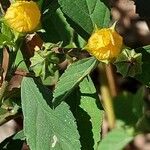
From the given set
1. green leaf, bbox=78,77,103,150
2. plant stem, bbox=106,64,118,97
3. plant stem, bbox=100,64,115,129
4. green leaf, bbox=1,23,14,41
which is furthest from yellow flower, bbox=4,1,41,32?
plant stem, bbox=106,64,118,97

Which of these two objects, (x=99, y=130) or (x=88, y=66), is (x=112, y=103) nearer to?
(x=99, y=130)

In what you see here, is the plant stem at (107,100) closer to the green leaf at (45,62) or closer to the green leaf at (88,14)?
the green leaf at (88,14)

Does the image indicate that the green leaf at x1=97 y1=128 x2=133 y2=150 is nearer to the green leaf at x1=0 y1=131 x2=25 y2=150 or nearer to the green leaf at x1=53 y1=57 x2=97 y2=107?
the green leaf at x1=0 y1=131 x2=25 y2=150

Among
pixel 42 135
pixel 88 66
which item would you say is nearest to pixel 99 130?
pixel 42 135

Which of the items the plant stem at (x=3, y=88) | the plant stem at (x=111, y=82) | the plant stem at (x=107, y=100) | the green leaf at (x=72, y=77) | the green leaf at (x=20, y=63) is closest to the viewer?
the green leaf at (x=72, y=77)

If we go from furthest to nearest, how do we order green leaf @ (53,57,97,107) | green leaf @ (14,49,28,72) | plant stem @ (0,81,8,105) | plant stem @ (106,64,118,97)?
plant stem @ (106,64,118,97)
green leaf @ (14,49,28,72)
plant stem @ (0,81,8,105)
green leaf @ (53,57,97,107)

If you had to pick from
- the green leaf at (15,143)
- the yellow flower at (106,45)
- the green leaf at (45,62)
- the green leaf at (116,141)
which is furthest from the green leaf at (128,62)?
the green leaf at (116,141)
